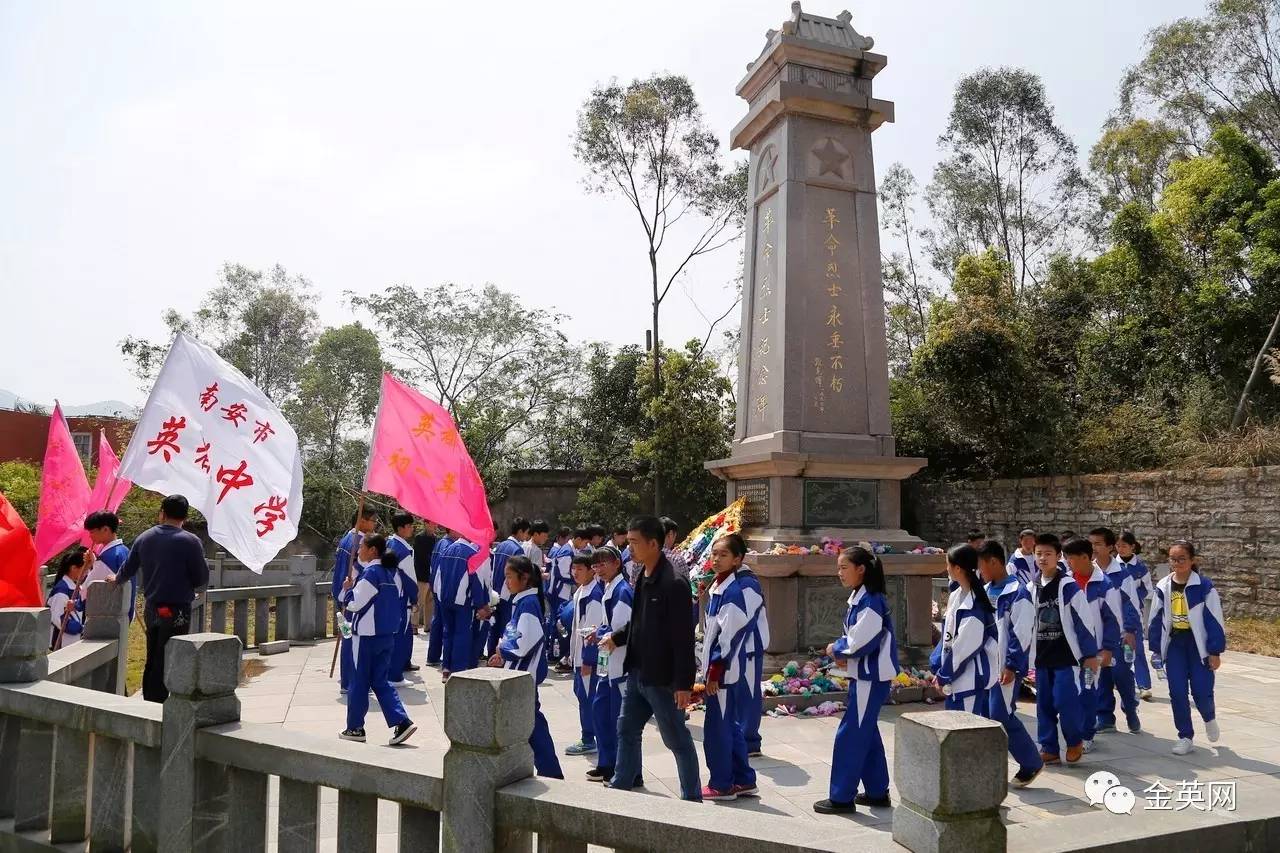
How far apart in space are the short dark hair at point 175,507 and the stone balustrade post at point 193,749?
341 centimetres

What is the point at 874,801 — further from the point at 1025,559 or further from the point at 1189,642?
the point at 1025,559

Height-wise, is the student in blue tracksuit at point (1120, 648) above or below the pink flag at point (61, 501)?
below

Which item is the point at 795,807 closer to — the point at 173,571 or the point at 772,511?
the point at 772,511

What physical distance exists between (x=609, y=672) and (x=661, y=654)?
1.06 metres

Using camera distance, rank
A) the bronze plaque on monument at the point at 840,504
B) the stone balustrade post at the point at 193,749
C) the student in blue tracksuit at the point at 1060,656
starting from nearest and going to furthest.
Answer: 1. the stone balustrade post at the point at 193,749
2. the student in blue tracksuit at the point at 1060,656
3. the bronze plaque on monument at the point at 840,504

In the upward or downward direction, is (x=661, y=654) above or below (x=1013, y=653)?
above

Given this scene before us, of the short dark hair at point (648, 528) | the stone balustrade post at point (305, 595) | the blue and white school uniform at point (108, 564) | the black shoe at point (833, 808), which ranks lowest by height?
the black shoe at point (833, 808)

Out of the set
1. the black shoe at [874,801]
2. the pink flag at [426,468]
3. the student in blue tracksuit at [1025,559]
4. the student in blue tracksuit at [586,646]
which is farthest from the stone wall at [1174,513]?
the pink flag at [426,468]

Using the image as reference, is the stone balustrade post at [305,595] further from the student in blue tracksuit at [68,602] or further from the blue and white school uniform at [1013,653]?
the blue and white school uniform at [1013,653]

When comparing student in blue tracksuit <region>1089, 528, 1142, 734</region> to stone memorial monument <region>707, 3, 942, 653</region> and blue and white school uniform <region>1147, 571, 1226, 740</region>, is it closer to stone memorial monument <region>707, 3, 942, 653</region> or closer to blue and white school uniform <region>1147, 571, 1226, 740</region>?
blue and white school uniform <region>1147, 571, 1226, 740</region>

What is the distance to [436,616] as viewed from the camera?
392 inches

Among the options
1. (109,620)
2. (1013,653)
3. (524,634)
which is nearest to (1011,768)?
(1013,653)

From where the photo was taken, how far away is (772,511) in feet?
28.3

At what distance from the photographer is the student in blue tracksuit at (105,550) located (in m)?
6.93
